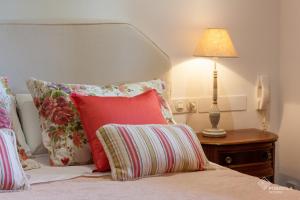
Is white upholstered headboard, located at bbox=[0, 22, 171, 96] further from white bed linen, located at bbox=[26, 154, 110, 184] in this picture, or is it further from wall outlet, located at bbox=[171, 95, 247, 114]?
white bed linen, located at bbox=[26, 154, 110, 184]

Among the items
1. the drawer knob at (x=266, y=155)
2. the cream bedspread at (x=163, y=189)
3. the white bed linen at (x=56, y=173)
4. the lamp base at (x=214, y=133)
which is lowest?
the drawer knob at (x=266, y=155)

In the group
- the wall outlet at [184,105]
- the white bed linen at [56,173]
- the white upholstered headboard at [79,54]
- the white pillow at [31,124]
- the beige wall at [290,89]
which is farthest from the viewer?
the beige wall at [290,89]

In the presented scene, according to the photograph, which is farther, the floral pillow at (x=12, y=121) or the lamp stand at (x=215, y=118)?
the lamp stand at (x=215, y=118)

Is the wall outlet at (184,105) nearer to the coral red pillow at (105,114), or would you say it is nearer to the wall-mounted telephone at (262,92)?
the wall-mounted telephone at (262,92)

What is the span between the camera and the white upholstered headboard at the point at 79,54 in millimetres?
2514

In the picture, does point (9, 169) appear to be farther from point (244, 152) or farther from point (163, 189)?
point (244, 152)

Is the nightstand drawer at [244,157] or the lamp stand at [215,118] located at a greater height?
the lamp stand at [215,118]

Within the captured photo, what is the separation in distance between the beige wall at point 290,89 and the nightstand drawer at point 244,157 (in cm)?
45

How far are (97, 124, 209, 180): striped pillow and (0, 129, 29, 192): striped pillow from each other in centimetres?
37

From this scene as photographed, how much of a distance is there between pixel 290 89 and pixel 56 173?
1.86 m

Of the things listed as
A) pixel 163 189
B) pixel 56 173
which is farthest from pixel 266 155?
pixel 56 173

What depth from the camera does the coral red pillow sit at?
2.13 m

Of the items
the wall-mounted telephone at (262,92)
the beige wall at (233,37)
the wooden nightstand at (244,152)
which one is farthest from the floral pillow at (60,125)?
the wall-mounted telephone at (262,92)

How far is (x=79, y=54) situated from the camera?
2668mm
